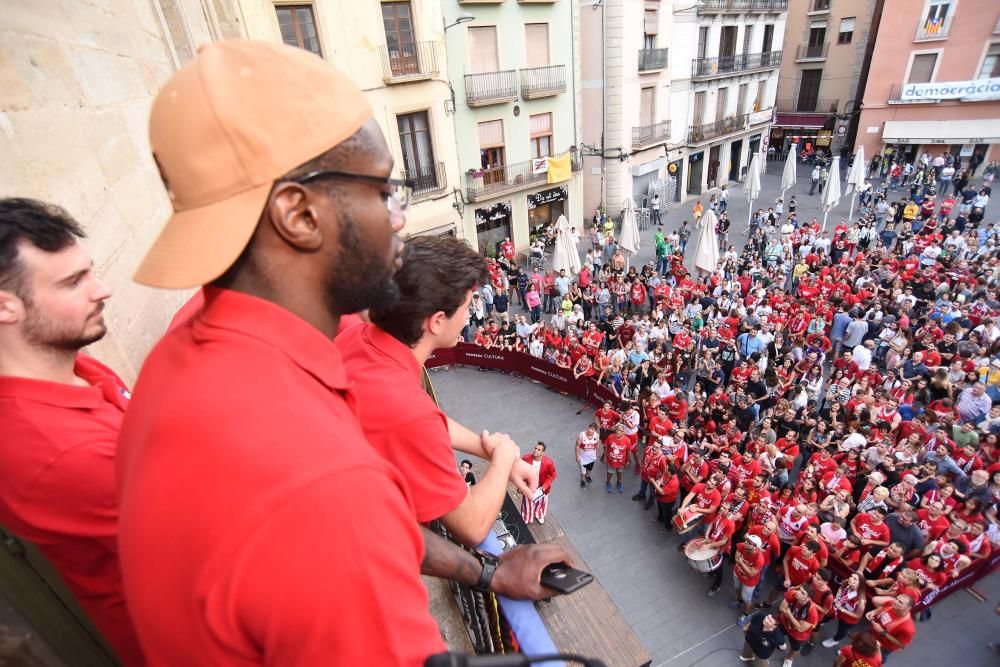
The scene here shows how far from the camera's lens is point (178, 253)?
3.75ft

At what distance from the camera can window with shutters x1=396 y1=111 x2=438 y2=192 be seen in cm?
1856

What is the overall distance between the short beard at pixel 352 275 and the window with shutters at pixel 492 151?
825 inches

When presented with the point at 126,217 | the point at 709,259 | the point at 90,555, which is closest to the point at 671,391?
the point at 709,259

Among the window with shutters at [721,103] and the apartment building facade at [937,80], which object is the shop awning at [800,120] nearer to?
the apartment building facade at [937,80]

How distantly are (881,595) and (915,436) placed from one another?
3.24 m

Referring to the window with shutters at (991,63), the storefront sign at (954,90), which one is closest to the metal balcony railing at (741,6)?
the storefront sign at (954,90)

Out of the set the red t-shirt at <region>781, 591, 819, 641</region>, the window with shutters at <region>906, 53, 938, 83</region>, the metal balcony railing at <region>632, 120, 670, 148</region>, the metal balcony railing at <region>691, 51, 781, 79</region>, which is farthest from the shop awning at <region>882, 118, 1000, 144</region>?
the red t-shirt at <region>781, 591, 819, 641</region>

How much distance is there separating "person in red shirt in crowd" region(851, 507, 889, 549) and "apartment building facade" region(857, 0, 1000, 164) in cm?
3192

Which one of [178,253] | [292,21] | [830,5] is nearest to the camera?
[178,253]

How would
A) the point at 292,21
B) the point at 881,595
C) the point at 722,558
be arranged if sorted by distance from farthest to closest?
the point at 292,21 → the point at 722,558 → the point at 881,595

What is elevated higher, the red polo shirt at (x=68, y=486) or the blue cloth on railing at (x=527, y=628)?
the red polo shirt at (x=68, y=486)

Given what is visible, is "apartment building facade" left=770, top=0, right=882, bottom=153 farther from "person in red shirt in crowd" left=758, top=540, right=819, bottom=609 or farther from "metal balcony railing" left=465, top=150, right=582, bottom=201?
"person in red shirt in crowd" left=758, top=540, right=819, bottom=609

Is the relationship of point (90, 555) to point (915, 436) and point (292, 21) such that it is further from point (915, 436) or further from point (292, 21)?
point (292, 21)

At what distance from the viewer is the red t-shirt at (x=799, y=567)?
712cm
